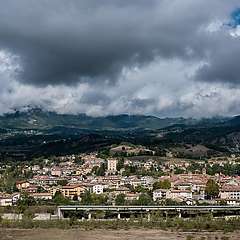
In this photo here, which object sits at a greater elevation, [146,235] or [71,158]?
[71,158]

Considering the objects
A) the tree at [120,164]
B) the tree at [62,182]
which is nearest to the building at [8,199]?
the tree at [62,182]

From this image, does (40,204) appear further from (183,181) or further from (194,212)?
(183,181)

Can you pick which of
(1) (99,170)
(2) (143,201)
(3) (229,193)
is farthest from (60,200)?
(1) (99,170)

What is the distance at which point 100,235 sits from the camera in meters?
54.9

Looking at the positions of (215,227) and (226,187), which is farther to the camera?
(226,187)

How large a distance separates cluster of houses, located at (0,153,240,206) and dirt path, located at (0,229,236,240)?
29.1 m

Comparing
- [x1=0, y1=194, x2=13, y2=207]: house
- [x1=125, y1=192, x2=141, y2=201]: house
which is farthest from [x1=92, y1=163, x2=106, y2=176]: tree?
[x1=0, y1=194, x2=13, y2=207]: house

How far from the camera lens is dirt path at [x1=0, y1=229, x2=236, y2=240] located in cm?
5225

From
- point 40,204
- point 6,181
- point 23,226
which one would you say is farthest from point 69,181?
point 23,226

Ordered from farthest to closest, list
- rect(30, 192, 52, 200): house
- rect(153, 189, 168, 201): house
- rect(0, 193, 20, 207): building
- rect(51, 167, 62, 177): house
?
rect(51, 167, 62, 177): house
rect(153, 189, 168, 201): house
rect(30, 192, 52, 200): house
rect(0, 193, 20, 207): building

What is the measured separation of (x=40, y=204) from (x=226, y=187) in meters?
35.2

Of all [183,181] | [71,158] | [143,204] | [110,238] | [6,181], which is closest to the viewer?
[110,238]

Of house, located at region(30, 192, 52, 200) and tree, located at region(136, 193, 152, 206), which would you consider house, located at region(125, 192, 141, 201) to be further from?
house, located at region(30, 192, 52, 200)

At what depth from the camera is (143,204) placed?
263 ft
